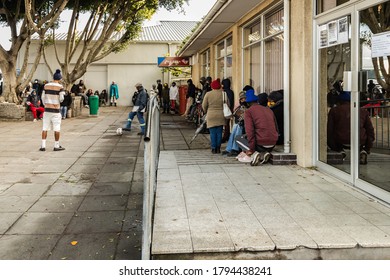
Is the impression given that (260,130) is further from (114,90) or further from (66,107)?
(114,90)

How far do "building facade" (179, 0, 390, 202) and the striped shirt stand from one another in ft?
13.2

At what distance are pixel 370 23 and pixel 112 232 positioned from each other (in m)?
3.92

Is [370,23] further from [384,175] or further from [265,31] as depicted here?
[265,31]

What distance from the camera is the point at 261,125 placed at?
26.6 feet

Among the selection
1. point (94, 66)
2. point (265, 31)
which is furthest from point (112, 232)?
point (94, 66)

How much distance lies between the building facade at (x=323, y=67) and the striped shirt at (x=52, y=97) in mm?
4017

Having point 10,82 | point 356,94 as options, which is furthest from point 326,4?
point 10,82

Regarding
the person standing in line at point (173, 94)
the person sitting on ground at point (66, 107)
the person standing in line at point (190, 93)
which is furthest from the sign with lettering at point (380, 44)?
the person standing in line at point (173, 94)

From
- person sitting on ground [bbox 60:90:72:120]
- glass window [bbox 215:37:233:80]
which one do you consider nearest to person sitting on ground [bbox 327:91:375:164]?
glass window [bbox 215:37:233:80]

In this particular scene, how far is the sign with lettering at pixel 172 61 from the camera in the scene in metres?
23.0

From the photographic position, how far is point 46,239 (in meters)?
5.00

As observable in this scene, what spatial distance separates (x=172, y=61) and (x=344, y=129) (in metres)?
17.8

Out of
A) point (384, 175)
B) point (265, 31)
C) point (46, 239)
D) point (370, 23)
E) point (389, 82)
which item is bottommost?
point (46, 239)

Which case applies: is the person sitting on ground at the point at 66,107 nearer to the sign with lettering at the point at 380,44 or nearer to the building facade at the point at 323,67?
the building facade at the point at 323,67
